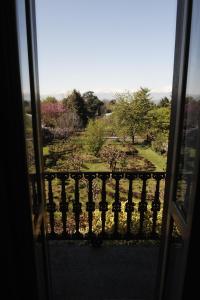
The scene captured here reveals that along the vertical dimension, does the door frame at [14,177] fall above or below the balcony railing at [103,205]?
above

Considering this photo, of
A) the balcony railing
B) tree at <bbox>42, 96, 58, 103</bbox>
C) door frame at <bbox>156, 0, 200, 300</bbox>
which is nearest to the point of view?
door frame at <bbox>156, 0, 200, 300</bbox>

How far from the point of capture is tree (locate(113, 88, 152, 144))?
534 inches

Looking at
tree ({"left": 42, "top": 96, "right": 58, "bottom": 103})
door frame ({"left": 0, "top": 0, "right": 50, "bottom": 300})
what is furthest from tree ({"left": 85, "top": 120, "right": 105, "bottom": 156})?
door frame ({"left": 0, "top": 0, "right": 50, "bottom": 300})

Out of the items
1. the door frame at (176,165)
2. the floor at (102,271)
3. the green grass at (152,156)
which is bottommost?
the green grass at (152,156)

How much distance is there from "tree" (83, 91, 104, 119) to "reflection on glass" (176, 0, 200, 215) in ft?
41.5

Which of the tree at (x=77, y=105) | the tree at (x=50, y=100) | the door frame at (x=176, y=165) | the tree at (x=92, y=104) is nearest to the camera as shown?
the door frame at (x=176, y=165)

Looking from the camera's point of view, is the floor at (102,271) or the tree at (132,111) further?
the tree at (132,111)

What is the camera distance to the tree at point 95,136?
12.7 m

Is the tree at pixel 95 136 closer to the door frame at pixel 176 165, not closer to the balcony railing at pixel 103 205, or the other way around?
the balcony railing at pixel 103 205

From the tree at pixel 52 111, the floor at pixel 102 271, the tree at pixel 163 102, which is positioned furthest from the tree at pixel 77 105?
the floor at pixel 102 271

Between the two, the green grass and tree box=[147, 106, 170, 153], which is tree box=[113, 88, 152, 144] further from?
the green grass

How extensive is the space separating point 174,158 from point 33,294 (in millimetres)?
990

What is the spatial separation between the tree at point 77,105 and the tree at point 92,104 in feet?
0.71

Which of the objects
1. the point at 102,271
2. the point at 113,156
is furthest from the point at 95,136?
the point at 102,271
